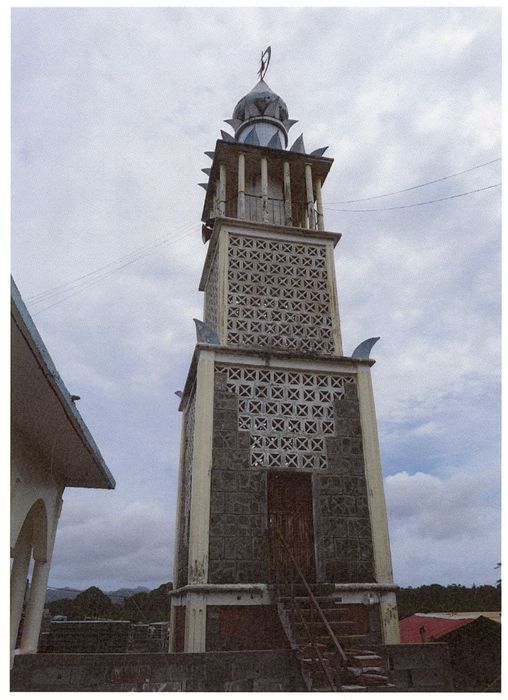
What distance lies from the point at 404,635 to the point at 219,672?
1001cm

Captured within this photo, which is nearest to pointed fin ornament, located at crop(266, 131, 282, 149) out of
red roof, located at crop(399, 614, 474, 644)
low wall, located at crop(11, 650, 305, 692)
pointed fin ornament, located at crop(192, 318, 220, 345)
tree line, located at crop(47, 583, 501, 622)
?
pointed fin ornament, located at crop(192, 318, 220, 345)

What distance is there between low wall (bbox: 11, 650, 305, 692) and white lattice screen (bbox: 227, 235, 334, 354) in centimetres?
690

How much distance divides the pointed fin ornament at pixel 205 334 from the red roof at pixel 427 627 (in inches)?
345

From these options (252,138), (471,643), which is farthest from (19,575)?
(252,138)

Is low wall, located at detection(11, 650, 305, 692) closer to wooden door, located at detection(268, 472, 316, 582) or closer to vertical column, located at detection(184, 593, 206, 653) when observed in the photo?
vertical column, located at detection(184, 593, 206, 653)

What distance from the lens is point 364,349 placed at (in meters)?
12.4

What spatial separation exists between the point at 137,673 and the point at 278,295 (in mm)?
8862

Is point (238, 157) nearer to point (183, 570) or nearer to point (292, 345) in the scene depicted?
point (292, 345)

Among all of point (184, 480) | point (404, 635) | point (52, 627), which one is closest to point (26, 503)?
point (184, 480)

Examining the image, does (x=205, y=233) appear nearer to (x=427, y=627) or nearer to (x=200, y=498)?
(x=200, y=498)

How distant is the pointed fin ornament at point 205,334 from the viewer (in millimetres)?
11609

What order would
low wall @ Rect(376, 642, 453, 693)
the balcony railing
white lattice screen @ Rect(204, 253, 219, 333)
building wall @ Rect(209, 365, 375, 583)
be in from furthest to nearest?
the balcony railing < white lattice screen @ Rect(204, 253, 219, 333) < building wall @ Rect(209, 365, 375, 583) < low wall @ Rect(376, 642, 453, 693)

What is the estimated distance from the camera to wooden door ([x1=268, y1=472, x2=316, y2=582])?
10.3m

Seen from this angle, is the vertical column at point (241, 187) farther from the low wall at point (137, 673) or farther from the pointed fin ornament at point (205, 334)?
the low wall at point (137, 673)
